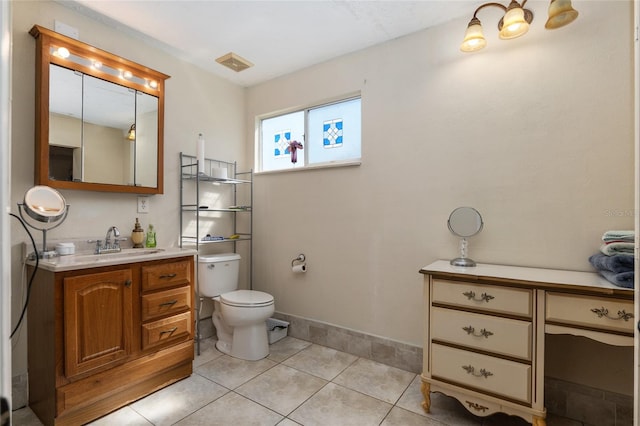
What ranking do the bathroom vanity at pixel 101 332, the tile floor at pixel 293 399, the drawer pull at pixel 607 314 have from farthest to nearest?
1. the tile floor at pixel 293 399
2. the bathroom vanity at pixel 101 332
3. the drawer pull at pixel 607 314

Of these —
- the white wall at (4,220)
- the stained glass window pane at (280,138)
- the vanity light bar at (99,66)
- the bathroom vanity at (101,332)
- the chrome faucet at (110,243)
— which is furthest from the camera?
the stained glass window pane at (280,138)

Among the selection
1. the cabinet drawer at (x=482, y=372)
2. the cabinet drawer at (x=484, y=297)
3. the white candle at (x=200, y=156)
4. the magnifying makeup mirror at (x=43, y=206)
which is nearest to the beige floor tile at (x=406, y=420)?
the cabinet drawer at (x=482, y=372)

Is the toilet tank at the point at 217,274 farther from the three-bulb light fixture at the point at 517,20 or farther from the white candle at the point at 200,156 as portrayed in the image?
the three-bulb light fixture at the point at 517,20

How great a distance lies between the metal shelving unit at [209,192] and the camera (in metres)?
2.64

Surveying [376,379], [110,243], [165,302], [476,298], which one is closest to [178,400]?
[165,302]

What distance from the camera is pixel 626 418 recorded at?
5.31 feet

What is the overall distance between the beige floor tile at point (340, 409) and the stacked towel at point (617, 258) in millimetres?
1323

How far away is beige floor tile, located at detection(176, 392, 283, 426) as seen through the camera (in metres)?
1.67

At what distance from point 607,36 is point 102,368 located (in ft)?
10.8

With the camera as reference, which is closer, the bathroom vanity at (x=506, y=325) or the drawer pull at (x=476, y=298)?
the bathroom vanity at (x=506, y=325)

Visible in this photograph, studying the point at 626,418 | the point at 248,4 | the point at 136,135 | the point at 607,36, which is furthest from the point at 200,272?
the point at 607,36

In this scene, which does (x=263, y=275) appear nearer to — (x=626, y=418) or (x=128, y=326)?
(x=128, y=326)

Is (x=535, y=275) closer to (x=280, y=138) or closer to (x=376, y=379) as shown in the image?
(x=376, y=379)

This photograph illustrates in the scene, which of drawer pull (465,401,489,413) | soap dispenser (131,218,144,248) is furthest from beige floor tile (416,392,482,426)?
soap dispenser (131,218,144,248)
